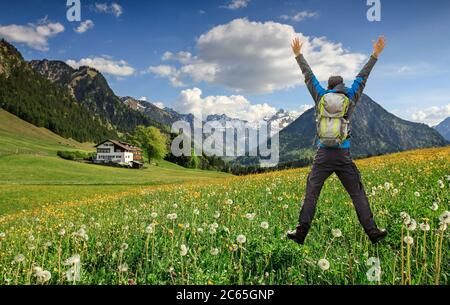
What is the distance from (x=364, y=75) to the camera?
5992 mm

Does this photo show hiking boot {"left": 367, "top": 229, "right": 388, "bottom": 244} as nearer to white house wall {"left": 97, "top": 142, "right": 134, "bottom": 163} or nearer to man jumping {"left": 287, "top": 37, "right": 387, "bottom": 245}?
man jumping {"left": 287, "top": 37, "right": 387, "bottom": 245}

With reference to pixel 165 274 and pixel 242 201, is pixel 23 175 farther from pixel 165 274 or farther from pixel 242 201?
pixel 165 274

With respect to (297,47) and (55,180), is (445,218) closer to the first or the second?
(297,47)

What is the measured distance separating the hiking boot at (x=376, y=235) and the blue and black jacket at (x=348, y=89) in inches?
54.4

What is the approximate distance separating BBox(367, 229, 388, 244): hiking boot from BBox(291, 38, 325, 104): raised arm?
225cm

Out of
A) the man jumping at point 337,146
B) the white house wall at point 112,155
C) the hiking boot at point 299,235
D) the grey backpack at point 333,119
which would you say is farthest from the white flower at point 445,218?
the white house wall at point 112,155

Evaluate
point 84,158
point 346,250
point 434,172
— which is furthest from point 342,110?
point 84,158

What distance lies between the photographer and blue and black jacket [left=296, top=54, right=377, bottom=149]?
5.83 meters

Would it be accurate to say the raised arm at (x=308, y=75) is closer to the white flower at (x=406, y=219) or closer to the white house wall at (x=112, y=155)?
the white flower at (x=406, y=219)

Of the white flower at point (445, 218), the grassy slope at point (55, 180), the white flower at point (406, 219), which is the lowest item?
the grassy slope at point (55, 180)

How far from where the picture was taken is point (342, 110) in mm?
5676

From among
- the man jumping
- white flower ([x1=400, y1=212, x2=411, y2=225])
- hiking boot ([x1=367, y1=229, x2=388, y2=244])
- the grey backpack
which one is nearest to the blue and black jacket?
the man jumping

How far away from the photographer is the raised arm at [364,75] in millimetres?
5840
